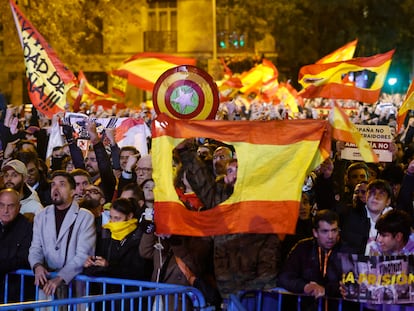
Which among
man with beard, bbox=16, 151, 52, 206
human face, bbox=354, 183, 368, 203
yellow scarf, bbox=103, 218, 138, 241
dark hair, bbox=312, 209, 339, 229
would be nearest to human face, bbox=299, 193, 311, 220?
human face, bbox=354, 183, 368, 203

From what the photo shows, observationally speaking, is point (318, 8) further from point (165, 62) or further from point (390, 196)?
point (390, 196)

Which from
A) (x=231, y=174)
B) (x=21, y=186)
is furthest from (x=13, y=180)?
(x=231, y=174)

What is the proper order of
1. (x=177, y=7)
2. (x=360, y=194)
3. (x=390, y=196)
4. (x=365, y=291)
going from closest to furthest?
(x=365, y=291) → (x=390, y=196) → (x=360, y=194) → (x=177, y=7)

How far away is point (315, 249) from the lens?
630 centimetres

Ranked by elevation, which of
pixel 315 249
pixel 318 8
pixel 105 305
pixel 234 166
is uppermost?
pixel 318 8

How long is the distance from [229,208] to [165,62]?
12.7m

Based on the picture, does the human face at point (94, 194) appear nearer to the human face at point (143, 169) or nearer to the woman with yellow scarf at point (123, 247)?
the human face at point (143, 169)

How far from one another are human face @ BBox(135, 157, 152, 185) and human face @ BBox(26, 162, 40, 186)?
1.41m

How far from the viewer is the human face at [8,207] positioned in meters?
7.34

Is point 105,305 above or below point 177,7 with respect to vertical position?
below

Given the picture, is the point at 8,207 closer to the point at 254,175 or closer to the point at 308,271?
the point at 254,175

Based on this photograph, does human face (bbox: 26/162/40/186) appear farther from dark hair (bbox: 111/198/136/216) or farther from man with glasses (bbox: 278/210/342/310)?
man with glasses (bbox: 278/210/342/310)

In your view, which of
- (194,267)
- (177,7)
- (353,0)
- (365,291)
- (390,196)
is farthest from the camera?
(177,7)

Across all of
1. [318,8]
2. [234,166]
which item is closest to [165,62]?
[234,166]
